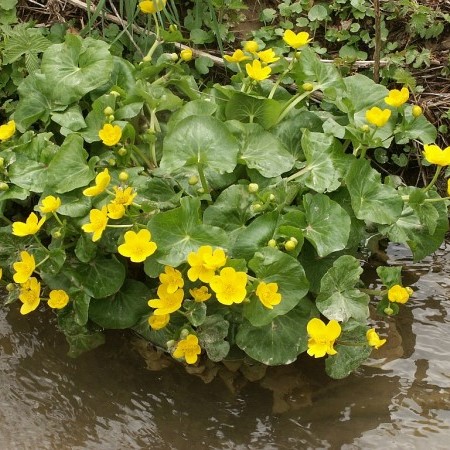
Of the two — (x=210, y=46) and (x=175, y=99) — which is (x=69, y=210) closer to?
(x=175, y=99)

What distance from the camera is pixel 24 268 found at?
219cm

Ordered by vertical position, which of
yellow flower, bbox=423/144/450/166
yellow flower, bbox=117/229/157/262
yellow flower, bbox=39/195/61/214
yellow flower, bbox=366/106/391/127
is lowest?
yellow flower, bbox=117/229/157/262

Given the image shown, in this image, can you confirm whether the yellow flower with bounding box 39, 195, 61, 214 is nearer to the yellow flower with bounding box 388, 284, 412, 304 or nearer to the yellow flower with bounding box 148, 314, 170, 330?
the yellow flower with bounding box 148, 314, 170, 330

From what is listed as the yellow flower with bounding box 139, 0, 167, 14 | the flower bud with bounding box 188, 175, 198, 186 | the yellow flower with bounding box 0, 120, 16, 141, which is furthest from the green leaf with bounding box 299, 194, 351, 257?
the yellow flower with bounding box 0, 120, 16, 141

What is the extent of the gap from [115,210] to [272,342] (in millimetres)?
629

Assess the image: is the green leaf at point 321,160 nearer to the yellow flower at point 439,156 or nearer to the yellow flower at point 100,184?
the yellow flower at point 439,156

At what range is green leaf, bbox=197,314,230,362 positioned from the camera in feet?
7.14

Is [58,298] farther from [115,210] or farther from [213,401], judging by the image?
[213,401]

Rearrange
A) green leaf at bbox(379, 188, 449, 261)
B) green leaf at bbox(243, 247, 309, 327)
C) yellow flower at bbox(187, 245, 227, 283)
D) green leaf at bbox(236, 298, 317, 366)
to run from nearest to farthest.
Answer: yellow flower at bbox(187, 245, 227, 283) → green leaf at bbox(243, 247, 309, 327) → green leaf at bbox(236, 298, 317, 366) → green leaf at bbox(379, 188, 449, 261)

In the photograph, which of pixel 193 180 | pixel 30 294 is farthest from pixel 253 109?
pixel 30 294

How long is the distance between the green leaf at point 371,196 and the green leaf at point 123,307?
0.75 metres

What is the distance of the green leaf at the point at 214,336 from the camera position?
218cm

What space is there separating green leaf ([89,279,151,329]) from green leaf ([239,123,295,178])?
0.55 metres

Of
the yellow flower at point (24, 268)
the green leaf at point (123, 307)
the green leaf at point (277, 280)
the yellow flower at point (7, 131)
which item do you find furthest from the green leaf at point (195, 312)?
the yellow flower at point (7, 131)
